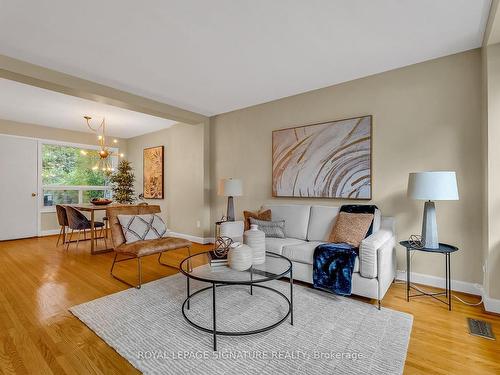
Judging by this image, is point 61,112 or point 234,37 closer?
point 234,37

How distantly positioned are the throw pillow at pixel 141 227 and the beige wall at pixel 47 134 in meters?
3.60

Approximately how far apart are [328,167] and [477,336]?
216 centimetres

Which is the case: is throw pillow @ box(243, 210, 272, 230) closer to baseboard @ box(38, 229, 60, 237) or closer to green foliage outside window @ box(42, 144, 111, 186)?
green foliage outside window @ box(42, 144, 111, 186)

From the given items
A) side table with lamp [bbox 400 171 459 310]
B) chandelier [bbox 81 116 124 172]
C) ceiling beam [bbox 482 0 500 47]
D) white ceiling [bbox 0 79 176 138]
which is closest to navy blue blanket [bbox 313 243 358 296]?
side table with lamp [bbox 400 171 459 310]

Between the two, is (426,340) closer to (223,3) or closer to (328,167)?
(328,167)

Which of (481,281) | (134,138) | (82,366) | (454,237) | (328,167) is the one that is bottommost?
(82,366)

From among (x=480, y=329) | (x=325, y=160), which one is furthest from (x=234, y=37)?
(x=480, y=329)

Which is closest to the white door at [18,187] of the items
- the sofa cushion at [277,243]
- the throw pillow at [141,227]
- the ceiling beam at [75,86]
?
the ceiling beam at [75,86]

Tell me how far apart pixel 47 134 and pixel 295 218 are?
586cm

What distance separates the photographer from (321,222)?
10.4 feet

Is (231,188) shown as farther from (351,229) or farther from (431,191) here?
(431,191)

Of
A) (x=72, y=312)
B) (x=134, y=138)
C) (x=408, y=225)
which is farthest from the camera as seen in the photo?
(x=134, y=138)

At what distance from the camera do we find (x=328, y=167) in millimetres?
3434

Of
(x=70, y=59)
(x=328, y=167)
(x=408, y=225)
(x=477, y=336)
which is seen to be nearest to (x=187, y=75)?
(x=70, y=59)
